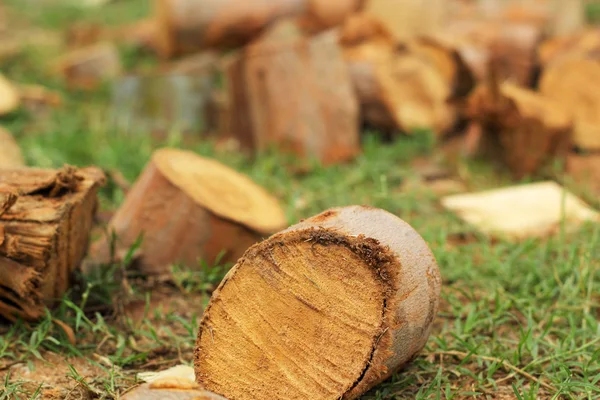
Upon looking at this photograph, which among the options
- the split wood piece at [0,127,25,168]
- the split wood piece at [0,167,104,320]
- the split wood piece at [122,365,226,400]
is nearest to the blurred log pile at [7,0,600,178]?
the split wood piece at [0,127,25,168]

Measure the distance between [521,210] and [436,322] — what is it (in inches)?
47.2

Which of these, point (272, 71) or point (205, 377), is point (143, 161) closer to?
point (272, 71)

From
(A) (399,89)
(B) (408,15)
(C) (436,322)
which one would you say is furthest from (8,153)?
(B) (408,15)

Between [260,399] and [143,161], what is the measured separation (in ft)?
7.99

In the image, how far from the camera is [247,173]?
4.04 metres

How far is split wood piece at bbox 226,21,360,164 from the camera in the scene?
4277mm

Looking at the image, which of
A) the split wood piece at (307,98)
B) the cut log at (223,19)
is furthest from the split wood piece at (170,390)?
the cut log at (223,19)

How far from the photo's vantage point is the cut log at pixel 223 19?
4938mm

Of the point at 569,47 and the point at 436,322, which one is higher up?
the point at 569,47

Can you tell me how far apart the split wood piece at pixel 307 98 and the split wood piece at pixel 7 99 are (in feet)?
5.38

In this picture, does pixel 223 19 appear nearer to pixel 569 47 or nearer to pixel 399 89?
pixel 399 89

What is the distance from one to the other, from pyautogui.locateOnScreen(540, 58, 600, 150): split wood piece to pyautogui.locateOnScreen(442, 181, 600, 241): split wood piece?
65 cm

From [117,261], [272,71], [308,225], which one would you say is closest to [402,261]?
[308,225]

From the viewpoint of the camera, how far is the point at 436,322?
2402 mm
